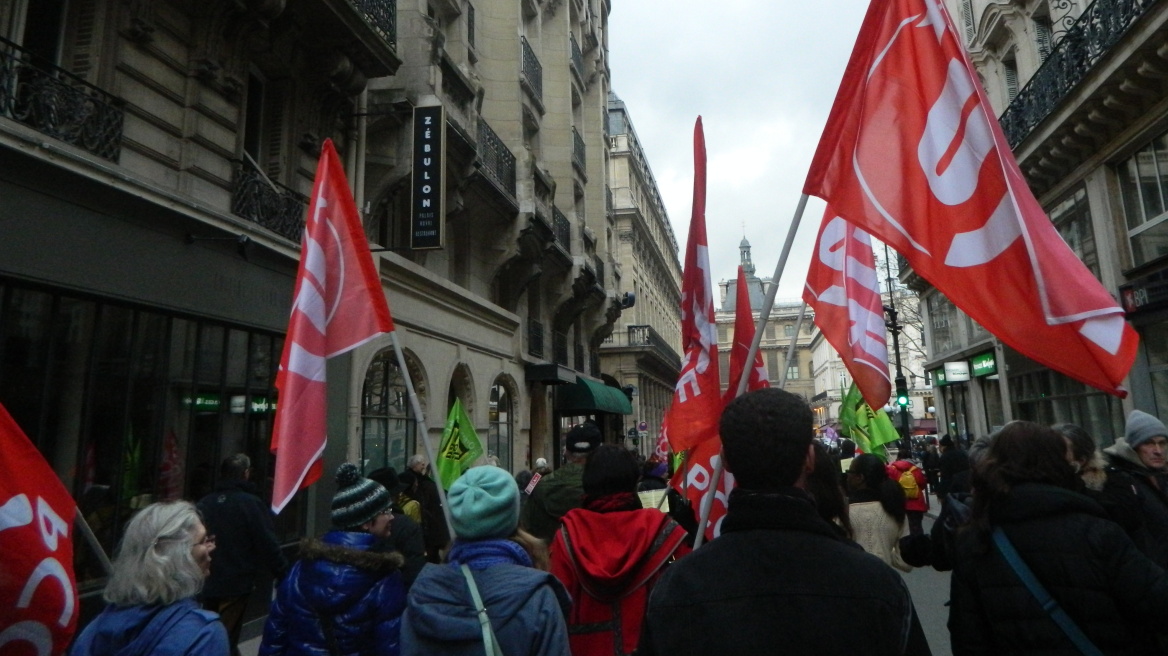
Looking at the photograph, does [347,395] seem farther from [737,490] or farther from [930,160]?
[737,490]

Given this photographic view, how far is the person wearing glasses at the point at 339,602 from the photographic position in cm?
303

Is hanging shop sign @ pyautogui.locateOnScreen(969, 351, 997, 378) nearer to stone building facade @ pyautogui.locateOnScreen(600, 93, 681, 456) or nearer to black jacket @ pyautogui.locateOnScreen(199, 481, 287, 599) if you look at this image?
stone building facade @ pyautogui.locateOnScreen(600, 93, 681, 456)

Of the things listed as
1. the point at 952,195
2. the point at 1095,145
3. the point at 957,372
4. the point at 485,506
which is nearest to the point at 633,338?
the point at 957,372

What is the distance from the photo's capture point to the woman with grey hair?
2.30m

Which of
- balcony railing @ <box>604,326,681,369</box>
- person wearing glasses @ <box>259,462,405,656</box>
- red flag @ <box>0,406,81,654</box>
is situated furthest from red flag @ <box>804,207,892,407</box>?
balcony railing @ <box>604,326,681,369</box>

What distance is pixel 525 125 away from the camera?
21516 mm

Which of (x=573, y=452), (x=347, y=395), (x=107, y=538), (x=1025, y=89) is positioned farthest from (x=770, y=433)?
(x=1025, y=89)

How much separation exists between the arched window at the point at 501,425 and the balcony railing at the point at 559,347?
392cm

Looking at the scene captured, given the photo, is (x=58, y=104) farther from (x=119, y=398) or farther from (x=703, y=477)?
(x=703, y=477)

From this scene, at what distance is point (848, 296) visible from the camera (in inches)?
211

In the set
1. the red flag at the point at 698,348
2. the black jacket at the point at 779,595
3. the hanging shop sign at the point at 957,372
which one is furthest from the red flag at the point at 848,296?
the hanging shop sign at the point at 957,372

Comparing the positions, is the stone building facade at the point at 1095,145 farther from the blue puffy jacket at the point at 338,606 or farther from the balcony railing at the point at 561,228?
the blue puffy jacket at the point at 338,606

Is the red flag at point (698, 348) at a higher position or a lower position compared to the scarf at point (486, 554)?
higher

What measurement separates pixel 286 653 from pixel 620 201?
133ft
